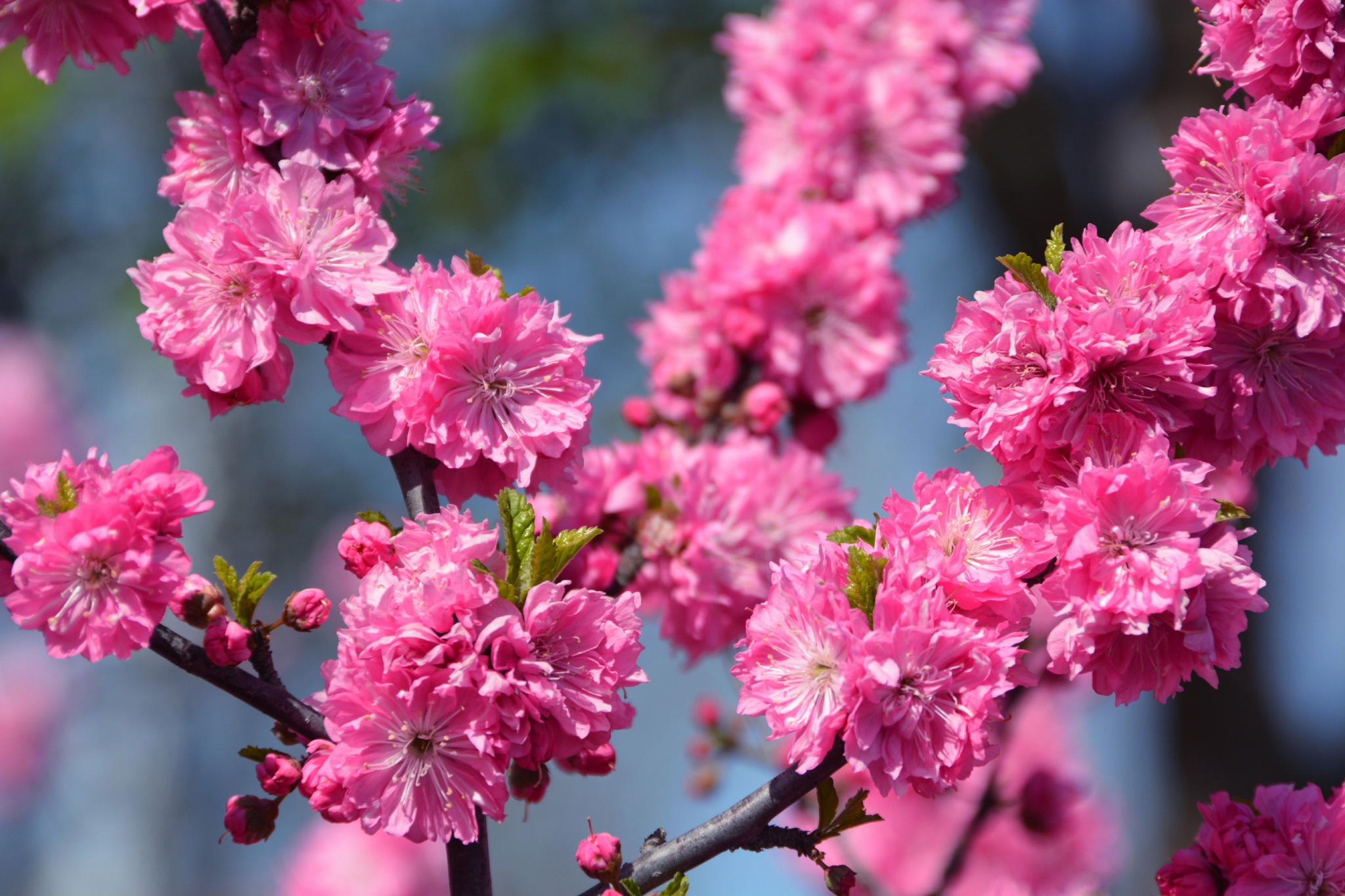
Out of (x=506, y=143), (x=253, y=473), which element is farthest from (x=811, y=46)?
(x=253, y=473)

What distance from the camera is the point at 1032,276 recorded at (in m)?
1.17

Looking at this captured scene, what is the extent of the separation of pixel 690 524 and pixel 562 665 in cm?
71

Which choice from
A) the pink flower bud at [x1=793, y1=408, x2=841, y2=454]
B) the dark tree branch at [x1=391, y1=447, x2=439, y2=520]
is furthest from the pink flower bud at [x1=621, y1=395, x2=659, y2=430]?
the dark tree branch at [x1=391, y1=447, x2=439, y2=520]

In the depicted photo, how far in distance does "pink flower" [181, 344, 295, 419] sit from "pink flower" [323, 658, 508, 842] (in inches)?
15.4

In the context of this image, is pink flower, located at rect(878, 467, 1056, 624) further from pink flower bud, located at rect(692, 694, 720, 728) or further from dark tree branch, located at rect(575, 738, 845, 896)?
pink flower bud, located at rect(692, 694, 720, 728)

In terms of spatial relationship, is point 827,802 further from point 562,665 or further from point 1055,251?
point 1055,251

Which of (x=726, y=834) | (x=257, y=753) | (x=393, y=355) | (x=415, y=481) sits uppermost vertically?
(x=393, y=355)

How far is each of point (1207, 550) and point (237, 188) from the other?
4.30 feet

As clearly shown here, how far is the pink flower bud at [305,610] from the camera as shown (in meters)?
1.26

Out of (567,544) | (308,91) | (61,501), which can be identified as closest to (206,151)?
(308,91)

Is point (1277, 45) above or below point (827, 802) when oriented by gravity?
above

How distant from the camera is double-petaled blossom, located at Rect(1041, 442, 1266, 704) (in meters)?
1.04

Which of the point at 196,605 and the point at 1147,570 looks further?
the point at 196,605

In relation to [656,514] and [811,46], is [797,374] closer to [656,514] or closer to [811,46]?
[656,514]
